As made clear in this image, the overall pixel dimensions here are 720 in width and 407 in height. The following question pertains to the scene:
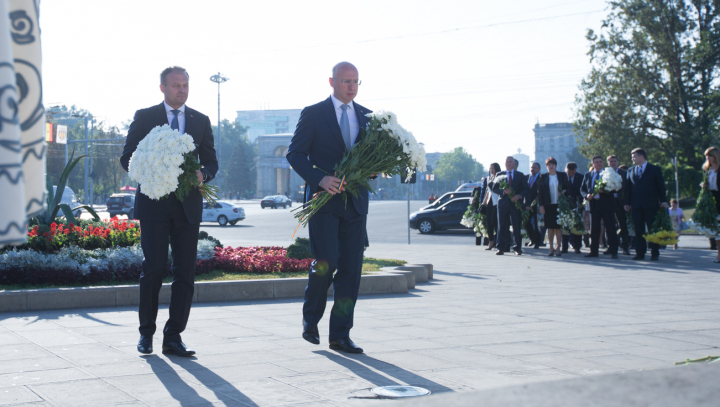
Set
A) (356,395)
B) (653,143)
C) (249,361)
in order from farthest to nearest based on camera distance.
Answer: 1. (653,143)
2. (249,361)
3. (356,395)

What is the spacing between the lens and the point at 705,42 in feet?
116

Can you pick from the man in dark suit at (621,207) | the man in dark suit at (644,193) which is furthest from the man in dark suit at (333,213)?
the man in dark suit at (621,207)

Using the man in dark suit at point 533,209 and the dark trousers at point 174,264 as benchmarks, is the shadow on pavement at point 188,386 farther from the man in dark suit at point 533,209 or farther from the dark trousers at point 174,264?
the man in dark suit at point 533,209

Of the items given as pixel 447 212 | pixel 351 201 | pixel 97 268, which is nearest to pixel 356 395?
pixel 351 201

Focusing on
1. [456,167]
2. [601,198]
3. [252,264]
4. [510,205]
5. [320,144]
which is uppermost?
[456,167]

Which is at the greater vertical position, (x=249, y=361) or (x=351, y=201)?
(x=351, y=201)

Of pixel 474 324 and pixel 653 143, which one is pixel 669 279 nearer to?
→ pixel 474 324

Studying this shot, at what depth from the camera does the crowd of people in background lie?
13.0m

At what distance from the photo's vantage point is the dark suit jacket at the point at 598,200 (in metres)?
13.8

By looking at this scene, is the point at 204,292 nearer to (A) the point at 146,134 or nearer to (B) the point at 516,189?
(A) the point at 146,134

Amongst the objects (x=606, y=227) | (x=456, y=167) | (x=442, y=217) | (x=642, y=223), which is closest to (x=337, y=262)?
(x=642, y=223)

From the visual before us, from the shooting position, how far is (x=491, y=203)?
16.2m

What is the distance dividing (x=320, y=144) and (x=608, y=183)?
985cm

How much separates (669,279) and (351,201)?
6764 millimetres
